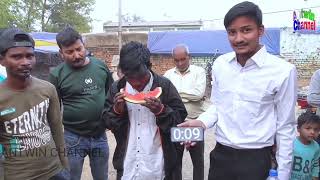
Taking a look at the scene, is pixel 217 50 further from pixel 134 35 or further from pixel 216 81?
pixel 216 81

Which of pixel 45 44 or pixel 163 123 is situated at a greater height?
pixel 45 44

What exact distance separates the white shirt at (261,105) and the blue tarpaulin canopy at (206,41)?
40.9 ft

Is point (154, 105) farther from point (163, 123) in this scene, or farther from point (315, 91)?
point (315, 91)

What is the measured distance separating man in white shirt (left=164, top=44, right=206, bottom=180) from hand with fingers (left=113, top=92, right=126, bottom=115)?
79.0 inches

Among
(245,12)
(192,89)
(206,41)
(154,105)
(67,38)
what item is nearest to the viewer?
(245,12)

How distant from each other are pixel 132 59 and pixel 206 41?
13.0 meters

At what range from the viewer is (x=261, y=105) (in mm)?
2227

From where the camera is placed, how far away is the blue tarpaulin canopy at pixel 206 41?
48.7 ft

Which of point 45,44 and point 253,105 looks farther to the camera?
point 45,44

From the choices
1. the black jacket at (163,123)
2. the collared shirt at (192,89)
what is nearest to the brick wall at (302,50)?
the collared shirt at (192,89)

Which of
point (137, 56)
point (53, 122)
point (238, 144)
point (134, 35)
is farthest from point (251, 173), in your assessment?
point (134, 35)

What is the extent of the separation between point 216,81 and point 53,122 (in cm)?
126

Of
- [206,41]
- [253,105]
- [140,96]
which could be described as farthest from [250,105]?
[206,41]

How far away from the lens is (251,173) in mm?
2266
